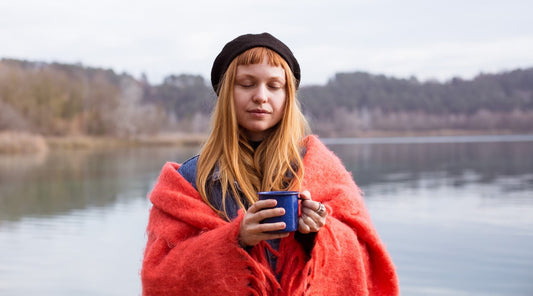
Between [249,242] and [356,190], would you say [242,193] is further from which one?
[356,190]

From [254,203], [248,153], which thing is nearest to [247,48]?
[248,153]

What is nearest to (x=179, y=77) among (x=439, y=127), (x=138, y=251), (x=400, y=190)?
(x=439, y=127)

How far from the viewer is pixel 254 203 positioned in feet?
5.33

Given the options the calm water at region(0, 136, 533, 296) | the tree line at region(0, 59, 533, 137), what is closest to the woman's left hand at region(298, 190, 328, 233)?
the calm water at region(0, 136, 533, 296)

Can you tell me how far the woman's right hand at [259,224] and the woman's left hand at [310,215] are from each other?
57 millimetres

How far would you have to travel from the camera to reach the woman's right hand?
1500 mm

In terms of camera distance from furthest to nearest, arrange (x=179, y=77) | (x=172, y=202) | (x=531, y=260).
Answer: (x=179, y=77), (x=531, y=260), (x=172, y=202)

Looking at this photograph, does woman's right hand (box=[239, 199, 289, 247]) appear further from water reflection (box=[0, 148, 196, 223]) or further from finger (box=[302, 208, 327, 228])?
water reflection (box=[0, 148, 196, 223])

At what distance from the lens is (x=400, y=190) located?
16609 millimetres

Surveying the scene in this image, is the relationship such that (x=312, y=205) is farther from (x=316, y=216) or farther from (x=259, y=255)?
(x=259, y=255)

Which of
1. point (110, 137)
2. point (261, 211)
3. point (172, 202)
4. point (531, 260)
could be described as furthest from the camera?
point (110, 137)

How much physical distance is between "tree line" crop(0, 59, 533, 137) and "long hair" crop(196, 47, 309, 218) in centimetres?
4343

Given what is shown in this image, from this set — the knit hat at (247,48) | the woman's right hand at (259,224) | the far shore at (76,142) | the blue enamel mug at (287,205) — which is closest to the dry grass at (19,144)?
the far shore at (76,142)

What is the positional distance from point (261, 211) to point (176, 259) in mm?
357
